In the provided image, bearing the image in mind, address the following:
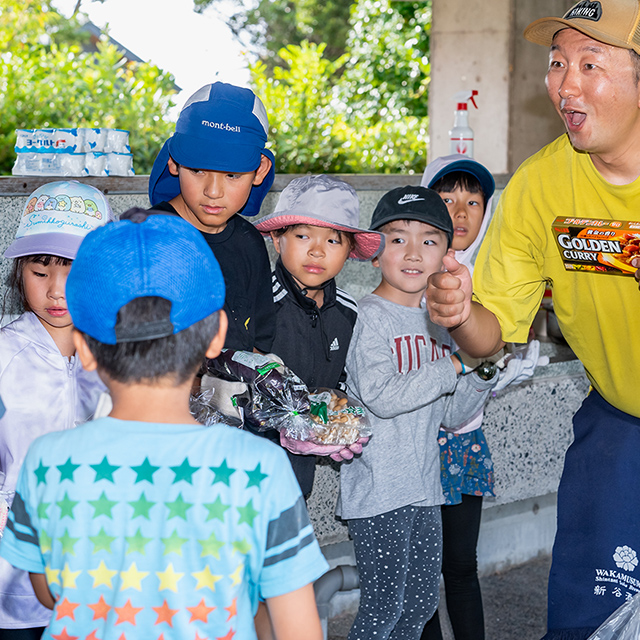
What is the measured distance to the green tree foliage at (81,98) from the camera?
22.8 ft

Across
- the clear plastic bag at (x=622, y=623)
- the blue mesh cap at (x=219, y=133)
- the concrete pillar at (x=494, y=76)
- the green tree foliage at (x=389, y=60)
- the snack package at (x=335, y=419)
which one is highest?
the green tree foliage at (x=389, y=60)

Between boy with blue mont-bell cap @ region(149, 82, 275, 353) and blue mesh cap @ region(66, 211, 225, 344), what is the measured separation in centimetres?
98

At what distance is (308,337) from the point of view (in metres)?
2.64

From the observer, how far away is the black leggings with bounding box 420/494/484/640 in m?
2.93

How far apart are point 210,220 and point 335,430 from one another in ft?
2.40

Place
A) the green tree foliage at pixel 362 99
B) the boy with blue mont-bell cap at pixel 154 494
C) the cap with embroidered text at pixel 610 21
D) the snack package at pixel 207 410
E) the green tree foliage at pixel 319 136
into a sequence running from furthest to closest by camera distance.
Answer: the green tree foliage at pixel 362 99
the green tree foliage at pixel 319 136
the snack package at pixel 207 410
the cap with embroidered text at pixel 610 21
the boy with blue mont-bell cap at pixel 154 494

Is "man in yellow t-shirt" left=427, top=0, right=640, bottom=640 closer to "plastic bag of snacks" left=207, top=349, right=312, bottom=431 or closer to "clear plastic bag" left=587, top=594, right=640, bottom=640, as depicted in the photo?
"clear plastic bag" left=587, top=594, right=640, bottom=640

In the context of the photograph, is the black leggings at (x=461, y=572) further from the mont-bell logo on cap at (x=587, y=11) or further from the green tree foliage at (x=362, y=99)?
the green tree foliage at (x=362, y=99)

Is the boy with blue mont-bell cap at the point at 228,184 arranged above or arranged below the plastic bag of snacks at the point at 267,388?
above

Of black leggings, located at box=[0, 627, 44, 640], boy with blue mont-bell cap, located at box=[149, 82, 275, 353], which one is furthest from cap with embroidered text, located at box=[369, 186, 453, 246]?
black leggings, located at box=[0, 627, 44, 640]

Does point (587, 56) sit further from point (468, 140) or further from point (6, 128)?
point (6, 128)

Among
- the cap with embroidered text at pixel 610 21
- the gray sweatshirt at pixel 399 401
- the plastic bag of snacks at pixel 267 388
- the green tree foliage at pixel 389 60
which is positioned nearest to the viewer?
the cap with embroidered text at pixel 610 21

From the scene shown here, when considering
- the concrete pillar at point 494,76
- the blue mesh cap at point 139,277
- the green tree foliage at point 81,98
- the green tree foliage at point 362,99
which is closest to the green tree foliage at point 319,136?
the green tree foliage at point 362,99

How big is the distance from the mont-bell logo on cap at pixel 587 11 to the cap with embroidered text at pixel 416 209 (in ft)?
2.68
